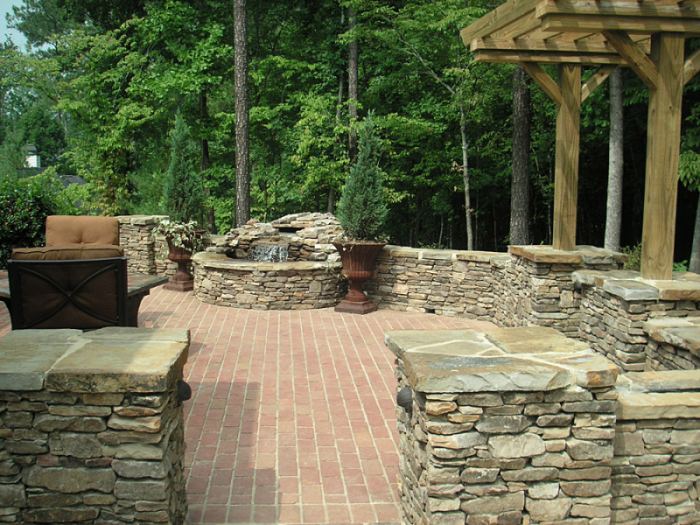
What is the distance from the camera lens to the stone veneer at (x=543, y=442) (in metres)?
2.79

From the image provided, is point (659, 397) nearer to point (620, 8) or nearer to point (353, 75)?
point (620, 8)

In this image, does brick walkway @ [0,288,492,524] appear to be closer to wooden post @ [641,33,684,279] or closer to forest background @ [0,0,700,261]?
wooden post @ [641,33,684,279]

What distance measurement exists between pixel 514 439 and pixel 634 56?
12.4ft

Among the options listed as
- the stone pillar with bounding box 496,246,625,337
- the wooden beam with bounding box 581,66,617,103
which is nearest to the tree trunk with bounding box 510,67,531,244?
the wooden beam with bounding box 581,66,617,103

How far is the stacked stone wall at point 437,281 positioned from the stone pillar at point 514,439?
5173mm

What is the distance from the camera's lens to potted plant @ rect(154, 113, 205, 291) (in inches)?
395

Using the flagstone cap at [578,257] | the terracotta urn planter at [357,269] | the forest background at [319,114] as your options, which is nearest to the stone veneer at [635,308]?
the flagstone cap at [578,257]

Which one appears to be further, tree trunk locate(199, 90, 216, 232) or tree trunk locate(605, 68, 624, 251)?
tree trunk locate(199, 90, 216, 232)

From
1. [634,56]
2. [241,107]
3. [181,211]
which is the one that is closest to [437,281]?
[634,56]

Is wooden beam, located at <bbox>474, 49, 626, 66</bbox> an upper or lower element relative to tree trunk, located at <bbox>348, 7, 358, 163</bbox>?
lower

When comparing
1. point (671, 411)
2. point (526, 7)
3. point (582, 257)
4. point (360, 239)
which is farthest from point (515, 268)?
point (671, 411)

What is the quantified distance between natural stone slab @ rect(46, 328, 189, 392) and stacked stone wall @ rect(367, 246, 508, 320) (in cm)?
554

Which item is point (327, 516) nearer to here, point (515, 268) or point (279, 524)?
point (279, 524)

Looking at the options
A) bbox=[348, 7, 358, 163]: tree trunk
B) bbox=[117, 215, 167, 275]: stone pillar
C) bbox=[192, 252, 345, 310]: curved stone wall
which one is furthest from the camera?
bbox=[348, 7, 358, 163]: tree trunk
